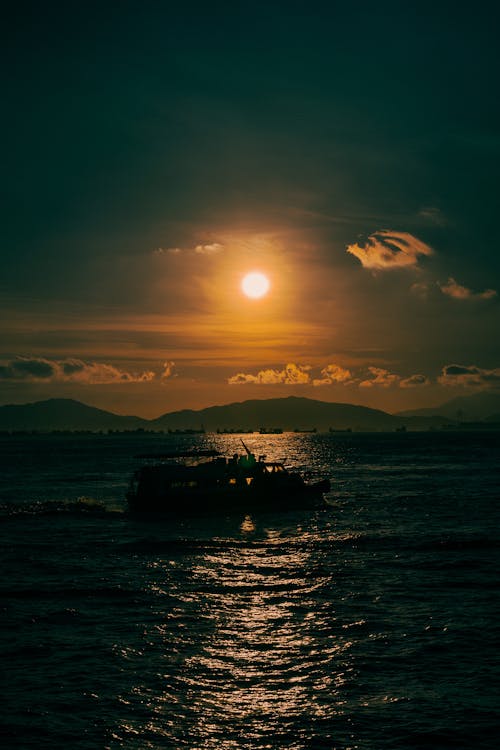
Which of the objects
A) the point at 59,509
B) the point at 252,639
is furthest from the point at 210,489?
the point at 252,639

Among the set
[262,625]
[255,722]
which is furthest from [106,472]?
[255,722]

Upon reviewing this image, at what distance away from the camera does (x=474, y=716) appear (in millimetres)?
19922

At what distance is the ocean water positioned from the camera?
63.5 ft

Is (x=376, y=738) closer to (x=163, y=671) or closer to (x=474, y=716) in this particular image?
(x=474, y=716)

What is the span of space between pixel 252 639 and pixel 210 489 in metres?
44.6

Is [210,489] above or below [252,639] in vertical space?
above

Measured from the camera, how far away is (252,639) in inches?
1059

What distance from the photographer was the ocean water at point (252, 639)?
1936cm

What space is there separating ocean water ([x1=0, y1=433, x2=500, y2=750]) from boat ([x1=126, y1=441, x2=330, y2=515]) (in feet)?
38.8

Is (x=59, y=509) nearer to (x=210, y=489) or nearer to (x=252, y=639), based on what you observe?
(x=210, y=489)

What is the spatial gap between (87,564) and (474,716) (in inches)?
1164

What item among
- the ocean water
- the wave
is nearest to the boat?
the wave

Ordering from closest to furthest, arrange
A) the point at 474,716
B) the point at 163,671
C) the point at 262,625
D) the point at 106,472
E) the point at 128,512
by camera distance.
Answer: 1. the point at 474,716
2. the point at 163,671
3. the point at 262,625
4. the point at 128,512
5. the point at 106,472

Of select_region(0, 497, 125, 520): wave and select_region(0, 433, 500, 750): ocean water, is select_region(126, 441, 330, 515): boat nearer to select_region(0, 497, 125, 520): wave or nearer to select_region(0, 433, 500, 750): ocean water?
select_region(0, 497, 125, 520): wave
